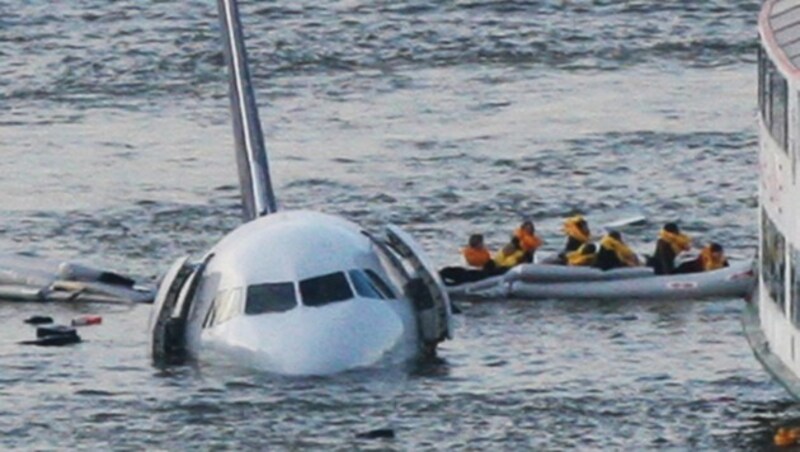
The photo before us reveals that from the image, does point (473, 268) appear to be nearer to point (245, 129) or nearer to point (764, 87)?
point (245, 129)

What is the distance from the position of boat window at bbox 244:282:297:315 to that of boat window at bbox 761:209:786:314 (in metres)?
12.0

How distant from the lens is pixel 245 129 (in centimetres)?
7475

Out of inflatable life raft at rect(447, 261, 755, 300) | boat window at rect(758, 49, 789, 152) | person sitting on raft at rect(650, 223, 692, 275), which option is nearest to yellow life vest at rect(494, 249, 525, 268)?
inflatable life raft at rect(447, 261, 755, 300)

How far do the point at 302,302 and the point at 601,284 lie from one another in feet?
41.2

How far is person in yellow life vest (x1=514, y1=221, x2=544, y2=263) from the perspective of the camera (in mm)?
75500

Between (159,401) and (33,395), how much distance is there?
294 cm

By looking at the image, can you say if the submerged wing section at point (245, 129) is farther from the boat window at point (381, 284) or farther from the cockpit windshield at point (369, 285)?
the cockpit windshield at point (369, 285)

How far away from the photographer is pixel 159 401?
62.5 metres

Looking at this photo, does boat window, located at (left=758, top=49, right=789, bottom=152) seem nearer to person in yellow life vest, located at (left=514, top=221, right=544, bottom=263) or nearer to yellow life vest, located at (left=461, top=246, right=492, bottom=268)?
yellow life vest, located at (left=461, top=246, right=492, bottom=268)

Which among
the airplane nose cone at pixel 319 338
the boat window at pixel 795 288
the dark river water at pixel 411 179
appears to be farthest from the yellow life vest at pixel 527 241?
the boat window at pixel 795 288

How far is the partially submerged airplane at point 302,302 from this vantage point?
6222 cm

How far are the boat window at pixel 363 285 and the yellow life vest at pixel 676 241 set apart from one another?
12693 mm

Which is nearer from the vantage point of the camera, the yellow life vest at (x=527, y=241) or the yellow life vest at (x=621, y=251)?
the yellow life vest at (x=621, y=251)

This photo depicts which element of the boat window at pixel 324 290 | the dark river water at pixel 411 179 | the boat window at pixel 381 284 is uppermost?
the boat window at pixel 324 290
